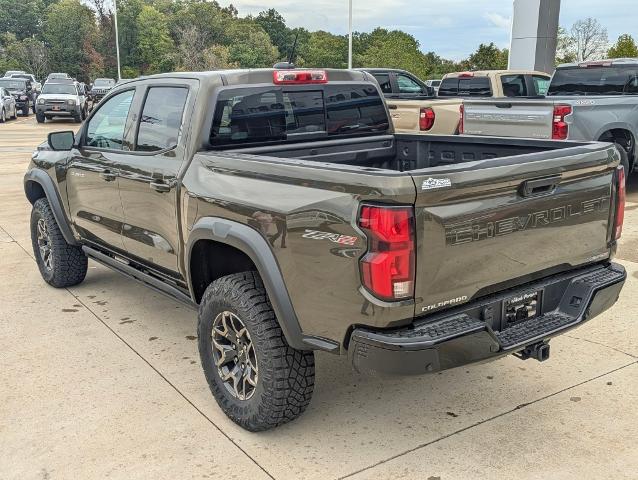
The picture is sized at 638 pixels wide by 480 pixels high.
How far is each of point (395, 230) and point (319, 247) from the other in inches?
15.2

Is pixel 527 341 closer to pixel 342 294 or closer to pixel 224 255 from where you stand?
pixel 342 294

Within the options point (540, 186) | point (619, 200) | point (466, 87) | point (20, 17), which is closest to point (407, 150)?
point (619, 200)

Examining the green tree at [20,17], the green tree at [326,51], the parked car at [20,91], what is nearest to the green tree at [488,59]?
the green tree at [326,51]

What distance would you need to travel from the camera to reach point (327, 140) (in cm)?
430

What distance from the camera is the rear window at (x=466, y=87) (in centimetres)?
1274

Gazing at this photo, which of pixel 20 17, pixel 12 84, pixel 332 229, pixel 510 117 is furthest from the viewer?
pixel 20 17

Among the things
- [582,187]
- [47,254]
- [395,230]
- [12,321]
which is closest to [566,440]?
[582,187]

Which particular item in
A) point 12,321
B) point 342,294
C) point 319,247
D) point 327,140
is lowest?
point 12,321

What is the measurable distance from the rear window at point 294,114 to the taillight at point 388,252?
4.85ft

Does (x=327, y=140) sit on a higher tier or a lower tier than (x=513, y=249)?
higher

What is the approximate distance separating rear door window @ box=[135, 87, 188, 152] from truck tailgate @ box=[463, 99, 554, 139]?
16.9ft

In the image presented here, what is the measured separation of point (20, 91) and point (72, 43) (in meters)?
48.7

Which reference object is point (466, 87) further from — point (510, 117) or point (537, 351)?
point (537, 351)

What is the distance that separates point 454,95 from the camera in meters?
13.4
